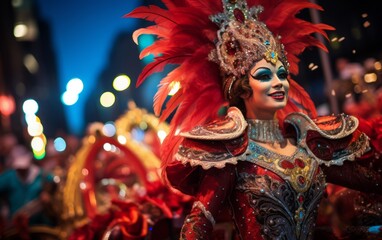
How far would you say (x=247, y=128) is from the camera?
8.48 ft

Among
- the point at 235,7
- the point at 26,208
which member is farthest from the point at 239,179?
the point at 26,208

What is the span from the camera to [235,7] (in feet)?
8.82

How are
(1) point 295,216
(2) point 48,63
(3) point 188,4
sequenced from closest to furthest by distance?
(1) point 295,216 < (3) point 188,4 < (2) point 48,63

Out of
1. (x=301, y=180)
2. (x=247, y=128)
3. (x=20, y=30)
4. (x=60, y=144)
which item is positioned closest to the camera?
(x=301, y=180)

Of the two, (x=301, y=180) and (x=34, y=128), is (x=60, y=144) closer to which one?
(x=34, y=128)

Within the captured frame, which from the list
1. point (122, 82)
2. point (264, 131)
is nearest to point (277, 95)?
point (264, 131)

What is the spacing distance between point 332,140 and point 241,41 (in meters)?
0.55

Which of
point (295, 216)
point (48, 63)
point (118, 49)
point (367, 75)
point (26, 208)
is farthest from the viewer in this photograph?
point (48, 63)

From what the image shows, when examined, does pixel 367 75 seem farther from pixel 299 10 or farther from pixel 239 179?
pixel 239 179

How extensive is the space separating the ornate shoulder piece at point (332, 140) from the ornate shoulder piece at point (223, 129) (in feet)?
0.87

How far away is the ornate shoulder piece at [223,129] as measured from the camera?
241 cm

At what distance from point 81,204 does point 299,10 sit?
7.05ft

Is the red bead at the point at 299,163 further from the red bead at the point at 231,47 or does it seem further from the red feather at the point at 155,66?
the red feather at the point at 155,66

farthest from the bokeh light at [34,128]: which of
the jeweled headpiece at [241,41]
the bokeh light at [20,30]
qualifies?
the jeweled headpiece at [241,41]
